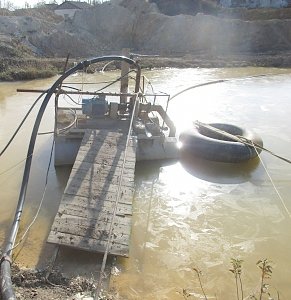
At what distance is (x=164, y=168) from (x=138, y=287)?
4179 millimetres

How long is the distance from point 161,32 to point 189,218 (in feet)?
117

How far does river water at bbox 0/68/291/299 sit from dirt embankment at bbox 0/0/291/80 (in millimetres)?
19576

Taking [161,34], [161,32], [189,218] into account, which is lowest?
[189,218]

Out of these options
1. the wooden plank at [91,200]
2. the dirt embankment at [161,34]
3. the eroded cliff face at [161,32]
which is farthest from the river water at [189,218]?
the eroded cliff face at [161,32]

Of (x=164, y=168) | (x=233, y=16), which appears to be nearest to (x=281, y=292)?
(x=164, y=168)

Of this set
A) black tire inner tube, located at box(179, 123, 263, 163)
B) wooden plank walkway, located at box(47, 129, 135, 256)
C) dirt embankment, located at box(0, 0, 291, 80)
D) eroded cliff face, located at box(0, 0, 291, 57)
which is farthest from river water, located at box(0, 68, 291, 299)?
eroded cliff face, located at box(0, 0, 291, 57)

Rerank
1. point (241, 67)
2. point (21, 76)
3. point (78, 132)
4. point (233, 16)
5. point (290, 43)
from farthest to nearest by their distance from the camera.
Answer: point (233, 16), point (290, 43), point (241, 67), point (21, 76), point (78, 132)

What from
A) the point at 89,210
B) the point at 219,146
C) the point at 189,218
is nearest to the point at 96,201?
the point at 89,210

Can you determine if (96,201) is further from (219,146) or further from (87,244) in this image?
(219,146)

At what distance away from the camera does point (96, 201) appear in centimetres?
618

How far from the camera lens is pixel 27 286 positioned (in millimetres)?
4684

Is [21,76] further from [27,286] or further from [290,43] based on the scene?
[290,43]

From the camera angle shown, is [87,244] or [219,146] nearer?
[87,244]

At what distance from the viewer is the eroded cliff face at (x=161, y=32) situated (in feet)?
120
